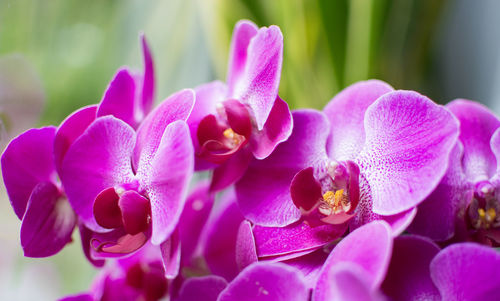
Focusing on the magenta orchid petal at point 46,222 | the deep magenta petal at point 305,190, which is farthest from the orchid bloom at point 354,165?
the magenta orchid petal at point 46,222

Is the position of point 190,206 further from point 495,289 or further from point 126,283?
point 495,289

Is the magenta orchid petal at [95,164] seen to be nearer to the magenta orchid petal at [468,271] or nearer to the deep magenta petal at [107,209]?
the deep magenta petal at [107,209]

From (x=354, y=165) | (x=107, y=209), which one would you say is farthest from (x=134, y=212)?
(x=354, y=165)

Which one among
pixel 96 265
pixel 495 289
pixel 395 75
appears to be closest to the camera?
pixel 495 289

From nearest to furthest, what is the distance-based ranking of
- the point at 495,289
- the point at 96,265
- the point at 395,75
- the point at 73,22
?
the point at 495,289, the point at 96,265, the point at 73,22, the point at 395,75

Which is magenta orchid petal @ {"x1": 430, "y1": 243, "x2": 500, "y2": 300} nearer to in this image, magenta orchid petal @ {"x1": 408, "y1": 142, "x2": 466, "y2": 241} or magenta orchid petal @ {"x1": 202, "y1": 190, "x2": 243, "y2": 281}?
magenta orchid petal @ {"x1": 408, "y1": 142, "x2": 466, "y2": 241}

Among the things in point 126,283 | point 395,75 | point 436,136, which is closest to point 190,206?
point 126,283

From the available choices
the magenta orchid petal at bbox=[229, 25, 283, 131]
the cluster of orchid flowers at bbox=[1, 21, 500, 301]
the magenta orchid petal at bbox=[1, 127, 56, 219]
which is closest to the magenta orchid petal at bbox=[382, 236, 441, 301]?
the cluster of orchid flowers at bbox=[1, 21, 500, 301]
